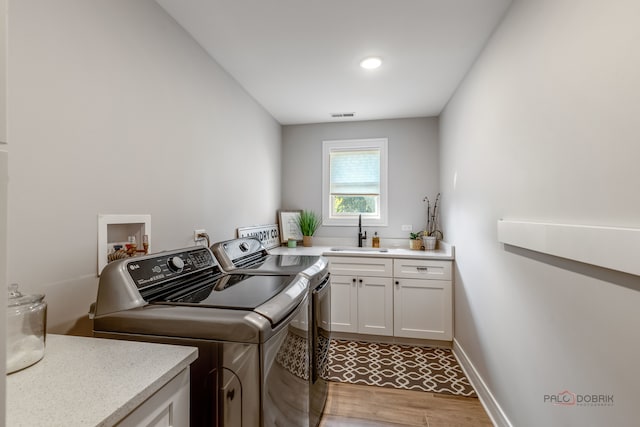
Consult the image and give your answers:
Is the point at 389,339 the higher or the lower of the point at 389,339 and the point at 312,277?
the lower

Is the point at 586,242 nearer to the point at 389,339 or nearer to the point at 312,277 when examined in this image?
the point at 312,277

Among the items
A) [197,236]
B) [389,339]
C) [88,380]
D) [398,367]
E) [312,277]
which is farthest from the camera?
[389,339]

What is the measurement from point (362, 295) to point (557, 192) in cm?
209

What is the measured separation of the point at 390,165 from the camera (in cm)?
363

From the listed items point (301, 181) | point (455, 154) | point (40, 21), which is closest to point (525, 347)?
point (455, 154)

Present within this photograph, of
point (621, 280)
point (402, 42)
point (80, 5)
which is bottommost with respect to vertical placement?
point (621, 280)

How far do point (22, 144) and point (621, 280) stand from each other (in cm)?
189

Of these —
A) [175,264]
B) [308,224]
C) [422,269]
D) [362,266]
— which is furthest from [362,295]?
[175,264]

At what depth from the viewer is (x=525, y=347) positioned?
1495 millimetres

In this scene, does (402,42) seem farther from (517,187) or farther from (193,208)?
(193,208)

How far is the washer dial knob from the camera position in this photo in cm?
138

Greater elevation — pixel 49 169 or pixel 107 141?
pixel 107 141

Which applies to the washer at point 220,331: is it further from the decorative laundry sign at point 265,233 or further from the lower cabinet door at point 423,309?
the lower cabinet door at point 423,309

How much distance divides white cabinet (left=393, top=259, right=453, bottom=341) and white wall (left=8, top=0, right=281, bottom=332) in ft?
5.95
